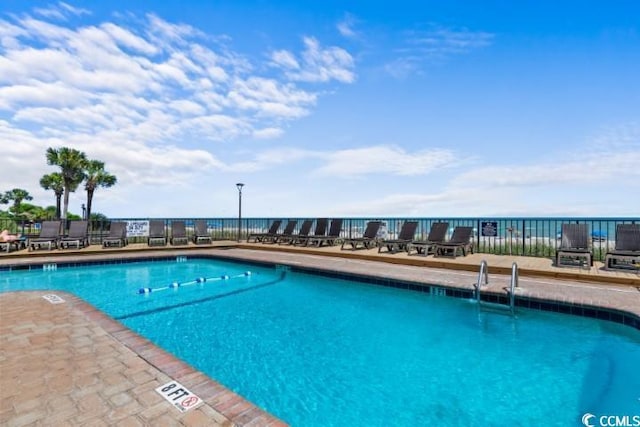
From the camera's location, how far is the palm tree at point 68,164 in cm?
2009

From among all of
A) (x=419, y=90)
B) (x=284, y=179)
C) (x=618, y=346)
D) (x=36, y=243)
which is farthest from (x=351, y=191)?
(x=618, y=346)

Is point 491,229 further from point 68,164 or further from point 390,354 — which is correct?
point 68,164

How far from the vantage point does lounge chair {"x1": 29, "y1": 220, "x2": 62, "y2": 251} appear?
36.0 ft

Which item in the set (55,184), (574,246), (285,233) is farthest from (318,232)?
(55,184)

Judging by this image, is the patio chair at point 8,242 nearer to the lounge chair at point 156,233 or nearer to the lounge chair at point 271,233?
the lounge chair at point 156,233

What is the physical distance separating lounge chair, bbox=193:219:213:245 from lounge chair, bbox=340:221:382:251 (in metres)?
6.34

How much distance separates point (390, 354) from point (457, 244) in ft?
17.9

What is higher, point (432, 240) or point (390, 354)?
point (432, 240)

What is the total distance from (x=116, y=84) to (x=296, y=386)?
400 inches

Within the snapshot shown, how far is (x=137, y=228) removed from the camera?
43.3ft

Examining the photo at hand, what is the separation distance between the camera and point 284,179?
1847cm

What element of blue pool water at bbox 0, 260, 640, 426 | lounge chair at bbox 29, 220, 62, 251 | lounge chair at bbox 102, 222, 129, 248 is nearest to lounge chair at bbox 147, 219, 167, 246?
lounge chair at bbox 102, 222, 129, 248

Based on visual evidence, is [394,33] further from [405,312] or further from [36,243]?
[36,243]
